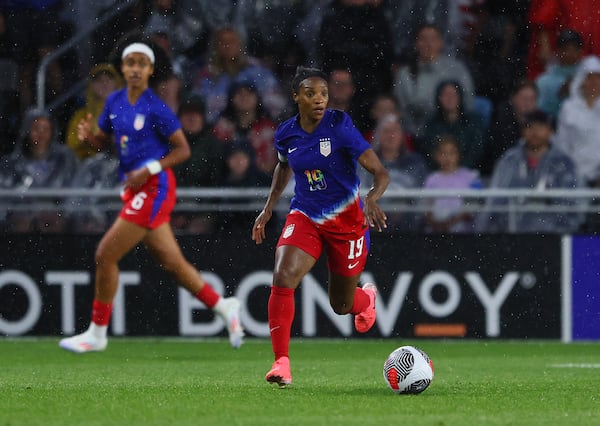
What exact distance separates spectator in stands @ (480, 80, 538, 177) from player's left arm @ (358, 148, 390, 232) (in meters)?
5.61

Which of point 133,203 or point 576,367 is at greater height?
point 133,203

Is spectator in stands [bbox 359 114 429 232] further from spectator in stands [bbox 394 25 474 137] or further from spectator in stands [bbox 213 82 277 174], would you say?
spectator in stands [bbox 213 82 277 174]

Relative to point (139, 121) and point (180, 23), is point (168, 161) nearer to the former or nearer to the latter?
point (139, 121)

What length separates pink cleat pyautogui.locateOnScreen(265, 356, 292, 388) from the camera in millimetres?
7918

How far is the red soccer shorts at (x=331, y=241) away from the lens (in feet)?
27.3

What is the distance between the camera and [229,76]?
1434cm

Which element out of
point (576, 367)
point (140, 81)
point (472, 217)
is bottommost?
point (576, 367)

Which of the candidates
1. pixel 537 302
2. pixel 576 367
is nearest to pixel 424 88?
pixel 537 302

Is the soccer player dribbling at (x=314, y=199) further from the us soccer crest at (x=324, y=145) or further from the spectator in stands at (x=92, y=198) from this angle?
the spectator in stands at (x=92, y=198)

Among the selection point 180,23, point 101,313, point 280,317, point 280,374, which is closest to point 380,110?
point 180,23

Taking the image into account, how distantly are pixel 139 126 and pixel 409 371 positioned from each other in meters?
3.80

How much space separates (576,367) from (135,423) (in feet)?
14.6

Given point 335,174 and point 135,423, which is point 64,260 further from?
point 135,423

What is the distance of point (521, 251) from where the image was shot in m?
12.6
